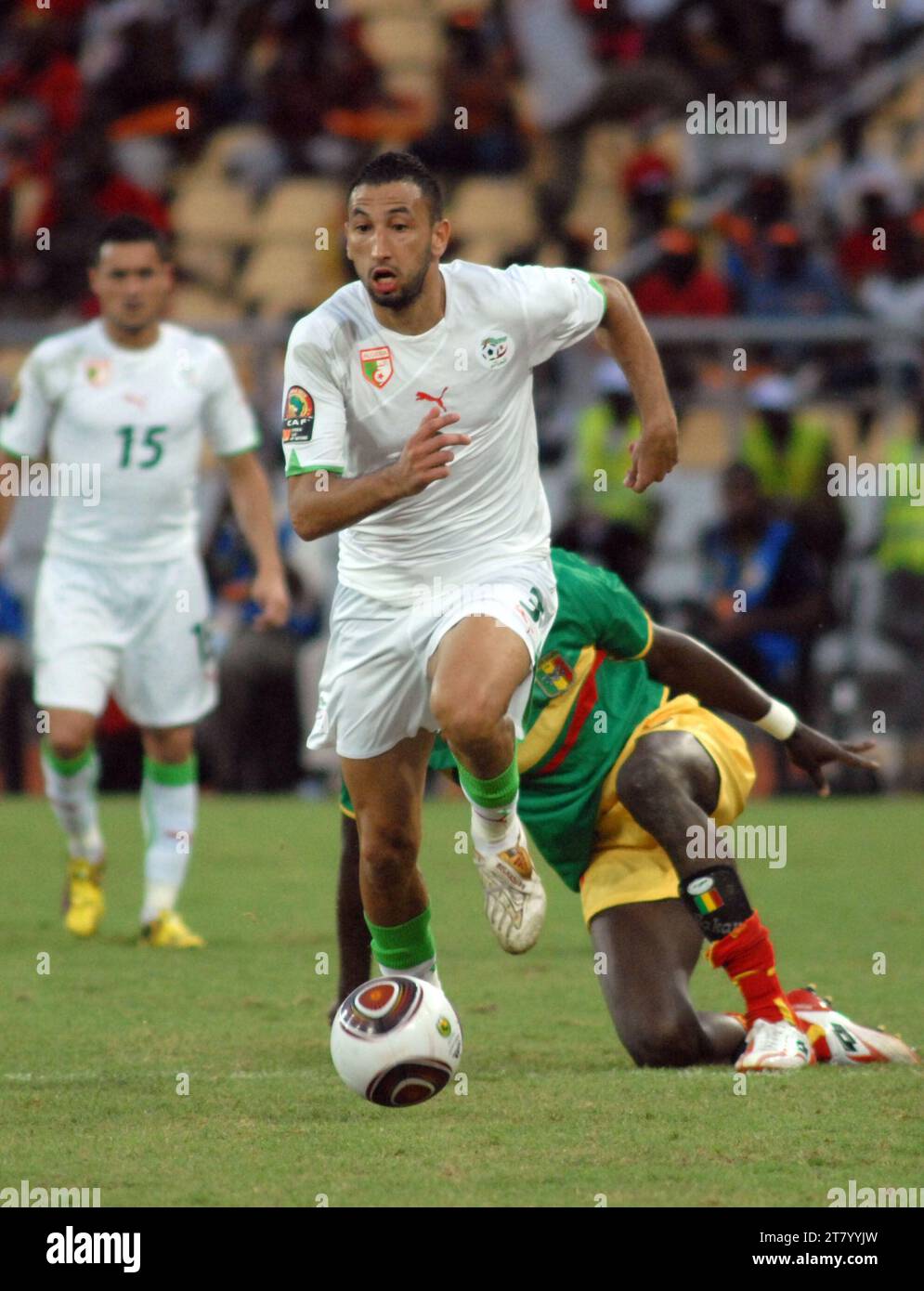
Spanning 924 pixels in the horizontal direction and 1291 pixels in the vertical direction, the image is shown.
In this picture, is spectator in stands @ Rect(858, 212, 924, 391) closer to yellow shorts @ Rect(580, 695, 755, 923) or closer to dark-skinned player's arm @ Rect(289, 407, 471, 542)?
yellow shorts @ Rect(580, 695, 755, 923)

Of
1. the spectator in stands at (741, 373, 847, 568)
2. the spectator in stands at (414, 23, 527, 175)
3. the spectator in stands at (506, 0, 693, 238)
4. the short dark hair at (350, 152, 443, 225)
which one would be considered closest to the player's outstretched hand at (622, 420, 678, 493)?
the short dark hair at (350, 152, 443, 225)

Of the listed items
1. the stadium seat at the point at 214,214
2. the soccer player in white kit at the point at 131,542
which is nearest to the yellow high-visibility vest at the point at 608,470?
the soccer player in white kit at the point at 131,542

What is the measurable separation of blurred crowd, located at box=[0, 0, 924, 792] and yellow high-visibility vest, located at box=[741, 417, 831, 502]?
2 centimetres

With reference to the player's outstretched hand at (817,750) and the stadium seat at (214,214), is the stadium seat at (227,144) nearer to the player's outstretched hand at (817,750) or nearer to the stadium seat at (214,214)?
the stadium seat at (214,214)

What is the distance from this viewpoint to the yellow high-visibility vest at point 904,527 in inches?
528

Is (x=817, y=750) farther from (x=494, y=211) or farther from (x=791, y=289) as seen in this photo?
(x=494, y=211)

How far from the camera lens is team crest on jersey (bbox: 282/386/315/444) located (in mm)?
5570

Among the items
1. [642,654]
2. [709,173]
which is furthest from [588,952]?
[709,173]

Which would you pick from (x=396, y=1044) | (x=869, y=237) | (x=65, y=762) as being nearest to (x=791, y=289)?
(x=869, y=237)

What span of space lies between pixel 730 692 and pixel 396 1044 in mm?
1861

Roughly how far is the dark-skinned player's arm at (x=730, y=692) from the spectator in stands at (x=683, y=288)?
329 inches

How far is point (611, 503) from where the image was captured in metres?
13.4

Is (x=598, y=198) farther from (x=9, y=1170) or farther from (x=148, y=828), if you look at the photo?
(x=9, y=1170)

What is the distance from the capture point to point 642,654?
6.37 meters
